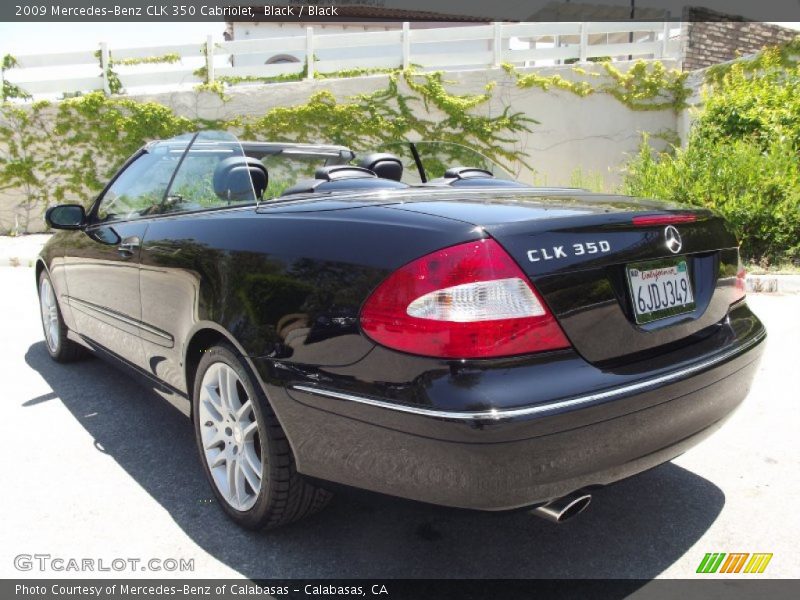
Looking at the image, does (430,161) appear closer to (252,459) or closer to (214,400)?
(214,400)

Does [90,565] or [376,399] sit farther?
[90,565]

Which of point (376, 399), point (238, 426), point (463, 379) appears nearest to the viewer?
point (463, 379)

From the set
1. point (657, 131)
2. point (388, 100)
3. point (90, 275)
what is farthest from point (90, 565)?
point (657, 131)

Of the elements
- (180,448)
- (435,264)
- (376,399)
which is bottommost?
(180,448)

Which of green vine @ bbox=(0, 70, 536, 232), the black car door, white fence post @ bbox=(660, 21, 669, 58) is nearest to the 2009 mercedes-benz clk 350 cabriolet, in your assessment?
the black car door

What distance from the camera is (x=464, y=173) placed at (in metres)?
3.31

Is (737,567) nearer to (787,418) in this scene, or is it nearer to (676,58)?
(787,418)

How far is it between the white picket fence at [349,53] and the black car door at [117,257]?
11.7 metres

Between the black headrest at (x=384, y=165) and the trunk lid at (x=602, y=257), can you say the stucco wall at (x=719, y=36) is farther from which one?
the trunk lid at (x=602, y=257)

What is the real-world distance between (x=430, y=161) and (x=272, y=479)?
A: 2.13m

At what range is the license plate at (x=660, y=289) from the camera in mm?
1966

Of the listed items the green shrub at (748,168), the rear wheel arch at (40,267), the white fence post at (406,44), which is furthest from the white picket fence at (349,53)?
the rear wheel arch at (40,267)

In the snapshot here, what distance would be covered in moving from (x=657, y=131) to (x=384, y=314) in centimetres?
Result: 1457

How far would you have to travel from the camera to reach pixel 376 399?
69.6 inches
